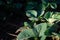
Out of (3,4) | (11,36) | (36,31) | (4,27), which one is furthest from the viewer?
(3,4)

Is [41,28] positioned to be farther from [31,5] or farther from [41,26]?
[31,5]

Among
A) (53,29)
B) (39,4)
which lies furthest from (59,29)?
(39,4)

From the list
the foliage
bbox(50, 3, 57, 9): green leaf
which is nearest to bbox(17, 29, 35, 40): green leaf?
A: the foliage

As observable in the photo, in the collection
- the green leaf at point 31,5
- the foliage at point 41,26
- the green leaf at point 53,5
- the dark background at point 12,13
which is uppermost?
the green leaf at point 53,5

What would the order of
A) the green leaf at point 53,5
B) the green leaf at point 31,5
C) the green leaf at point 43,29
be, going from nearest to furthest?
the green leaf at point 43,29 < the green leaf at point 53,5 < the green leaf at point 31,5

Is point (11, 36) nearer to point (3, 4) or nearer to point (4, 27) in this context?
point (4, 27)

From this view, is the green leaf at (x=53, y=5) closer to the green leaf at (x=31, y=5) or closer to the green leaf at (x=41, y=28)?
the green leaf at (x=31, y=5)

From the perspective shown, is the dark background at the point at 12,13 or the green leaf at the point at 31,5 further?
the dark background at the point at 12,13

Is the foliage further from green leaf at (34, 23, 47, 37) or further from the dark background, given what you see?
the dark background

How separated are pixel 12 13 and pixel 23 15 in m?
0.16

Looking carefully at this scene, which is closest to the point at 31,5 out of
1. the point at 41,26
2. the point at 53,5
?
the point at 53,5

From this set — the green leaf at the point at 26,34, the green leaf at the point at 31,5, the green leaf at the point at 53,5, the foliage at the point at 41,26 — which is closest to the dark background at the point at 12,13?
the green leaf at the point at 31,5

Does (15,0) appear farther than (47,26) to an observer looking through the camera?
Yes

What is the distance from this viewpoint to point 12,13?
7.91 ft
